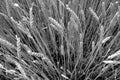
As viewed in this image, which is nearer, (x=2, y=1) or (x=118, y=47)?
(x=118, y=47)

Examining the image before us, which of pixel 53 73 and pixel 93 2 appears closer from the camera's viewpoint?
pixel 53 73

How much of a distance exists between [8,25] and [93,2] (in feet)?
1.70

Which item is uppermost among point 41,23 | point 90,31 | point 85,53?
point 41,23

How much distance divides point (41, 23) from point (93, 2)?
1.08 ft

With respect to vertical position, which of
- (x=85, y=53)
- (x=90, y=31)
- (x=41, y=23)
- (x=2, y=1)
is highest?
(x=2, y=1)

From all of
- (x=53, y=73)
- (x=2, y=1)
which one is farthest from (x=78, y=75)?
(x=2, y=1)

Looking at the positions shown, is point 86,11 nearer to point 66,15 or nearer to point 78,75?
point 66,15

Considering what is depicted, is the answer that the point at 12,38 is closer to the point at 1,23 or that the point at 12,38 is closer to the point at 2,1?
the point at 1,23

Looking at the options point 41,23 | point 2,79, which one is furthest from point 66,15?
point 2,79

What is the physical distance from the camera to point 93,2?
1018mm

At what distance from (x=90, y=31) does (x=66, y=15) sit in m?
0.16

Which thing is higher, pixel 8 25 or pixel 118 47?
pixel 8 25

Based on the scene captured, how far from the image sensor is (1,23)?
0.97 meters

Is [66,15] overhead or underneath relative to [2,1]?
underneath
